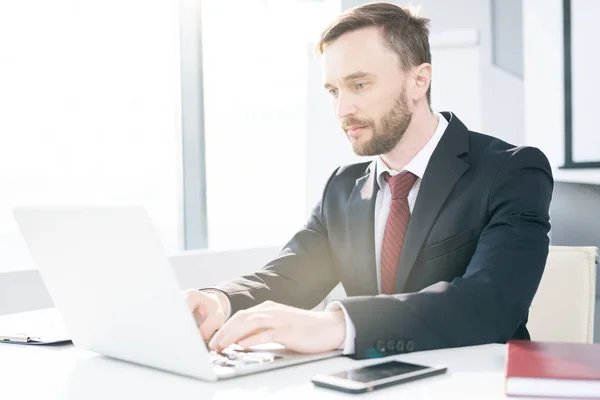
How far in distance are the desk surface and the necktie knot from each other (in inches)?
24.3

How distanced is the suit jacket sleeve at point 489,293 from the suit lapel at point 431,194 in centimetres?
11

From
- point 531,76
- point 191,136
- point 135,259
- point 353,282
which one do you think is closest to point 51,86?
point 191,136

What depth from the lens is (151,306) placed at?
3.47 feet

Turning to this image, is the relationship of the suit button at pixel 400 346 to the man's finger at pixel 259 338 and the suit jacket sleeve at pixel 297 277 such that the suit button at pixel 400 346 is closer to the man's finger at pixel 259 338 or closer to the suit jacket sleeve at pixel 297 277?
the man's finger at pixel 259 338

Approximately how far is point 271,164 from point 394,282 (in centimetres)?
253

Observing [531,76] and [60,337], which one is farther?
[531,76]

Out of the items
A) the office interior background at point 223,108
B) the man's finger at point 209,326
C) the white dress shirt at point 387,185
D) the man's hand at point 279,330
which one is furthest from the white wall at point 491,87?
the man's hand at point 279,330

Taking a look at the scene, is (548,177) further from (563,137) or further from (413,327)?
(563,137)

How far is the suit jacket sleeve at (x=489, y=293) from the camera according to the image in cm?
123

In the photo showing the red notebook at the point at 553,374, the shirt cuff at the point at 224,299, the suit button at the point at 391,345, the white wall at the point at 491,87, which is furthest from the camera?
the white wall at the point at 491,87

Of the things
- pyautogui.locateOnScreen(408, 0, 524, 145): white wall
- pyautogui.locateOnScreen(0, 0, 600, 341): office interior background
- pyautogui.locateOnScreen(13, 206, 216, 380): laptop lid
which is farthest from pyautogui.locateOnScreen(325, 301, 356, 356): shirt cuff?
pyautogui.locateOnScreen(408, 0, 524, 145): white wall

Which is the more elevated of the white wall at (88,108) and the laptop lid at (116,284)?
the white wall at (88,108)

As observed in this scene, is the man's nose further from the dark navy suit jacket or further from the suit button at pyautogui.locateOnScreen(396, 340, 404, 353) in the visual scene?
the suit button at pyautogui.locateOnScreen(396, 340, 404, 353)

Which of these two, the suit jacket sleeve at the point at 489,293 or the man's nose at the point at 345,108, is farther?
the man's nose at the point at 345,108
